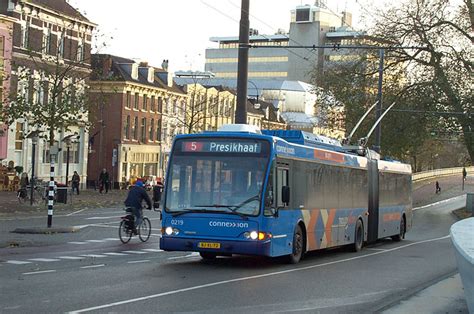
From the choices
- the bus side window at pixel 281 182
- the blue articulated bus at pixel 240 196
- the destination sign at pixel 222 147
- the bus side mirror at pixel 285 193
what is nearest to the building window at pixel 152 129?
the blue articulated bus at pixel 240 196

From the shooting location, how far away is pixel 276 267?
707 inches

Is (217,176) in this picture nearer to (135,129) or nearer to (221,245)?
(221,245)

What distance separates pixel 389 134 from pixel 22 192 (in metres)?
23.4

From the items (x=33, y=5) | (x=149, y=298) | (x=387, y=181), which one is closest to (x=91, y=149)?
(x=33, y=5)

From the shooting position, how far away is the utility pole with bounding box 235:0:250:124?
2533 cm

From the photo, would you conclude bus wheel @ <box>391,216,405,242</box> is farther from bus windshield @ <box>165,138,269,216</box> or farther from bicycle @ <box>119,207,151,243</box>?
bus windshield @ <box>165,138,269,216</box>

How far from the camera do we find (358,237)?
81.9ft

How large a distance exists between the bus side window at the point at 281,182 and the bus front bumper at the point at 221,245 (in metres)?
1.06

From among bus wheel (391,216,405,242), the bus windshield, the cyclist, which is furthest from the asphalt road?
bus wheel (391,216,405,242)

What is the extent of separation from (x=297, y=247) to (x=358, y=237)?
20.5 feet

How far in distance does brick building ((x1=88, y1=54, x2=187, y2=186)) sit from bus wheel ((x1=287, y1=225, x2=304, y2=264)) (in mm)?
56827

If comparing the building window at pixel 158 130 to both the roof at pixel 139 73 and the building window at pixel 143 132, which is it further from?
the roof at pixel 139 73

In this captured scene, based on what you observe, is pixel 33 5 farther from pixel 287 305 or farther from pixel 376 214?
pixel 287 305

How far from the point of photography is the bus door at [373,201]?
26578mm
